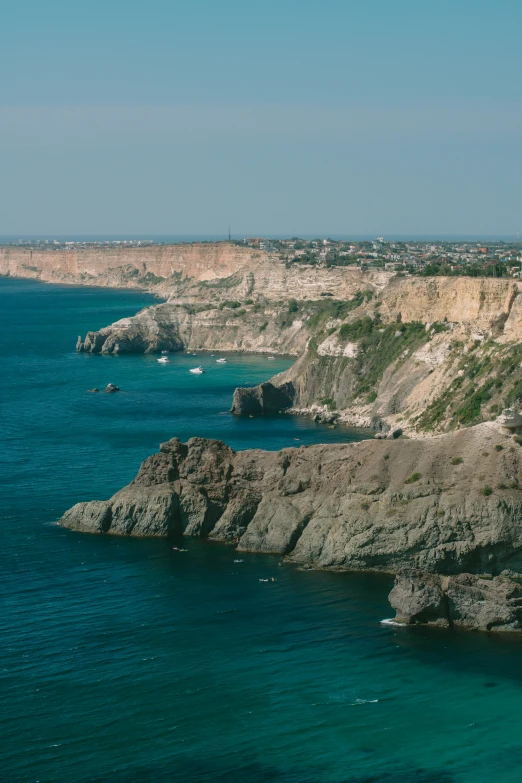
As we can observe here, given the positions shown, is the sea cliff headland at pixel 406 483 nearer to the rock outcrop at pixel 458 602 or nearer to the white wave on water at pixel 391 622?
the rock outcrop at pixel 458 602

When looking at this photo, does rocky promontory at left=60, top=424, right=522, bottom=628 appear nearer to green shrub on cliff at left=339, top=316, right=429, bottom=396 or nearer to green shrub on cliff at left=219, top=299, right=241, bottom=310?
green shrub on cliff at left=339, top=316, right=429, bottom=396

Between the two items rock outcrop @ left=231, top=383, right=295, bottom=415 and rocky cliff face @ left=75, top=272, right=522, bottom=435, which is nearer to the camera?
rocky cliff face @ left=75, top=272, right=522, bottom=435

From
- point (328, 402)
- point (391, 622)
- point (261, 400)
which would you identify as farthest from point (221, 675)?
point (328, 402)

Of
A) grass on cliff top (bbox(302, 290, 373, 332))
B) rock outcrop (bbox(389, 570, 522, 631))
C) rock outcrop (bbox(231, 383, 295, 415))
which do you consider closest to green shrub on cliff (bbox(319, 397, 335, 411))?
rock outcrop (bbox(231, 383, 295, 415))

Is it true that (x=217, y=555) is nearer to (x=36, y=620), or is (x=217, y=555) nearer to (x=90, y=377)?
(x=36, y=620)

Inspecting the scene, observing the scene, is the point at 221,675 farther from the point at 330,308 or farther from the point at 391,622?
the point at 330,308

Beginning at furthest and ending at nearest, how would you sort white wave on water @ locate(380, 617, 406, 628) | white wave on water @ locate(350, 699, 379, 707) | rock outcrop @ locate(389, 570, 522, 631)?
white wave on water @ locate(380, 617, 406, 628) → rock outcrop @ locate(389, 570, 522, 631) → white wave on water @ locate(350, 699, 379, 707)

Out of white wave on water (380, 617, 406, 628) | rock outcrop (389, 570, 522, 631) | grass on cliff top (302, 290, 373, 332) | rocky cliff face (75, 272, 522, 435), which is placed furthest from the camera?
grass on cliff top (302, 290, 373, 332)

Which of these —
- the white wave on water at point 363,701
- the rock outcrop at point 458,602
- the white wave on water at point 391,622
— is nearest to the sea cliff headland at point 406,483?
the rock outcrop at point 458,602

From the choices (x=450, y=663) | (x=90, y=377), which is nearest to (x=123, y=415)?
(x=90, y=377)
